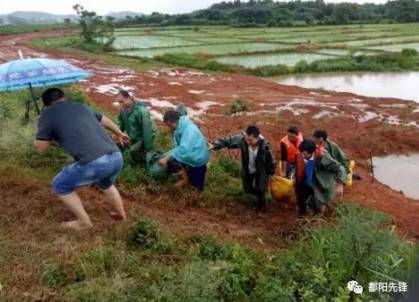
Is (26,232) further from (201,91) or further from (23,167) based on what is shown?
(201,91)

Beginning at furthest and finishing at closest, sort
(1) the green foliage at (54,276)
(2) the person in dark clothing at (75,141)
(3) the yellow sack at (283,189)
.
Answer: (3) the yellow sack at (283,189) → (2) the person in dark clothing at (75,141) → (1) the green foliage at (54,276)

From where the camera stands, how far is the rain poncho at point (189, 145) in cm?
589

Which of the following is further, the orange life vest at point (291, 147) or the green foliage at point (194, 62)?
the green foliage at point (194, 62)

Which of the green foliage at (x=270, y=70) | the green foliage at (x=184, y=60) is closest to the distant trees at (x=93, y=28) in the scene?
the green foliage at (x=184, y=60)

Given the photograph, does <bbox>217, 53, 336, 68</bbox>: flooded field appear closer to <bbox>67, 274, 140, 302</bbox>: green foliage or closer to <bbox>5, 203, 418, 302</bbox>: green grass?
<bbox>5, 203, 418, 302</bbox>: green grass

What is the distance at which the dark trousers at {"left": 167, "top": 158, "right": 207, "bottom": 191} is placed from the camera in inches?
248

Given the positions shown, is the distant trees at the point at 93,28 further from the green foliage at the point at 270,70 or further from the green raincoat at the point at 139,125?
the green raincoat at the point at 139,125

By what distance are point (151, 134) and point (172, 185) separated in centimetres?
74

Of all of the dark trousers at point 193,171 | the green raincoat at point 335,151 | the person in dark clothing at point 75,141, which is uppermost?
the person in dark clothing at point 75,141

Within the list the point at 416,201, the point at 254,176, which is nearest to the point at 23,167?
the point at 254,176

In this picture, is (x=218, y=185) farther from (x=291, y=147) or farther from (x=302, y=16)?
(x=302, y=16)

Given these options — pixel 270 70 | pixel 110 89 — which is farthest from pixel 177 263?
pixel 270 70

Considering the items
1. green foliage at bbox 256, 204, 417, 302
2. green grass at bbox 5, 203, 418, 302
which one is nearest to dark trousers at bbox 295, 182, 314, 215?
green grass at bbox 5, 203, 418, 302

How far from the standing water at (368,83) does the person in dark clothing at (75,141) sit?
15.5 meters
